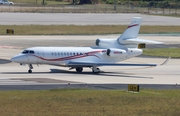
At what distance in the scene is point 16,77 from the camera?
178 ft

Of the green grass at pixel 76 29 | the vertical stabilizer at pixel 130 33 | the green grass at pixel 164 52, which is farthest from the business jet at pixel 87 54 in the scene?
the green grass at pixel 76 29

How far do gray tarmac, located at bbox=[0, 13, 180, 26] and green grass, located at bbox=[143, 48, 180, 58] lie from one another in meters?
45.4

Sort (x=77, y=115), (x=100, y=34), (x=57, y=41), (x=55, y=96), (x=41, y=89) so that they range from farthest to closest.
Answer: (x=100, y=34) < (x=57, y=41) < (x=41, y=89) < (x=55, y=96) < (x=77, y=115)

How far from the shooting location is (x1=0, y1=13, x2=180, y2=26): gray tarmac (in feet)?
421

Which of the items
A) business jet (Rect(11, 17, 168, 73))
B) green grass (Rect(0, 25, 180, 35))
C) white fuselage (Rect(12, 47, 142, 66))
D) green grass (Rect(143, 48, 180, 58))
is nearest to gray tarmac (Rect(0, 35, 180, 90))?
business jet (Rect(11, 17, 168, 73))

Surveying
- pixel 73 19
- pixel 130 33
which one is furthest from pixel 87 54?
pixel 73 19

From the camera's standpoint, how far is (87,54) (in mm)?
59375

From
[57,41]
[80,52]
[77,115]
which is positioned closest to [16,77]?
[80,52]

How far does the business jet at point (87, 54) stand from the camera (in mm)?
57719

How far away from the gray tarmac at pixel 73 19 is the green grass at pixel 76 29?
840 cm

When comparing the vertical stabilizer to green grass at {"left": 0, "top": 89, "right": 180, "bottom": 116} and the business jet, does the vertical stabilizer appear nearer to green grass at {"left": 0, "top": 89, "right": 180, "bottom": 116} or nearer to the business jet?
the business jet

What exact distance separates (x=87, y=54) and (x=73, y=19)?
3155 inches

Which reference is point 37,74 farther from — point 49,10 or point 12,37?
point 49,10

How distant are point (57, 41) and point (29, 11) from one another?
226 feet
